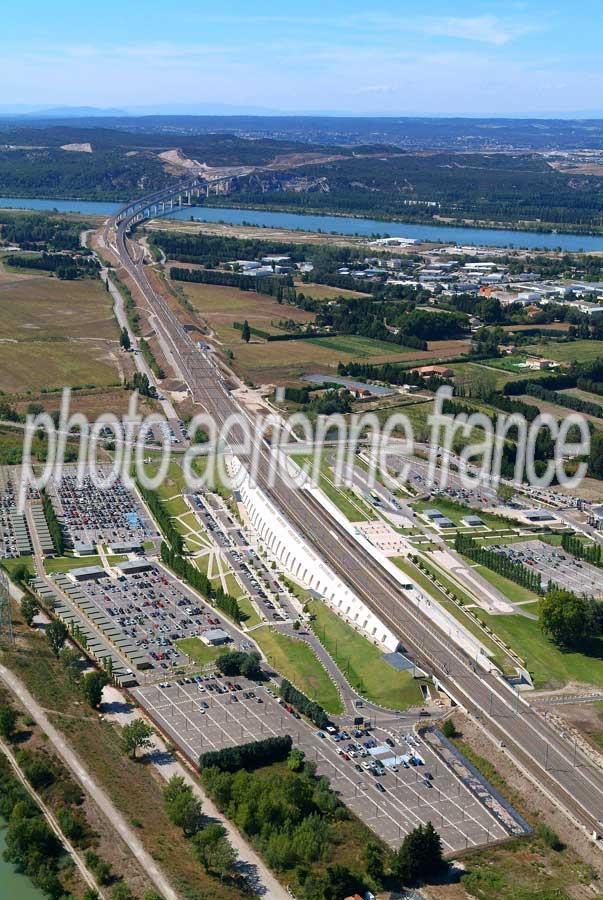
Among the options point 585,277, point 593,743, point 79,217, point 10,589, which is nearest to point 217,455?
point 10,589

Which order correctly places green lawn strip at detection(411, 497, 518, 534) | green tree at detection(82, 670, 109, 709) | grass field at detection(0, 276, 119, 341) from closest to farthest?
green tree at detection(82, 670, 109, 709)
green lawn strip at detection(411, 497, 518, 534)
grass field at detection(0, 276, 119, 341)

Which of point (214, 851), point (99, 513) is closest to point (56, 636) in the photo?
point (214, 851)

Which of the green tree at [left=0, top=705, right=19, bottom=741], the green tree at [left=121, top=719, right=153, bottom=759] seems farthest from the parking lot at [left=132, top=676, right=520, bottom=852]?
the green tree at [left=0, top=705, right=19, bottom=741]

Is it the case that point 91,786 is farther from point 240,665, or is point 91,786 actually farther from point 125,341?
point 125,341

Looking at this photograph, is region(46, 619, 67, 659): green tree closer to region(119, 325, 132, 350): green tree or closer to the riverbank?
region(119, 325, 132, 350): green tree

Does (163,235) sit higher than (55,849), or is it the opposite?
(163,235)

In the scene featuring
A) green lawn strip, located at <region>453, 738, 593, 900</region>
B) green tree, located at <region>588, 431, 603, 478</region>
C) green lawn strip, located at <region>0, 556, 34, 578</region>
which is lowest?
green lawn strip, located at <region>453, 738, 593, 900</region>

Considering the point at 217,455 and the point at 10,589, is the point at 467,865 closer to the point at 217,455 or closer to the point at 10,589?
the point at 10,589
